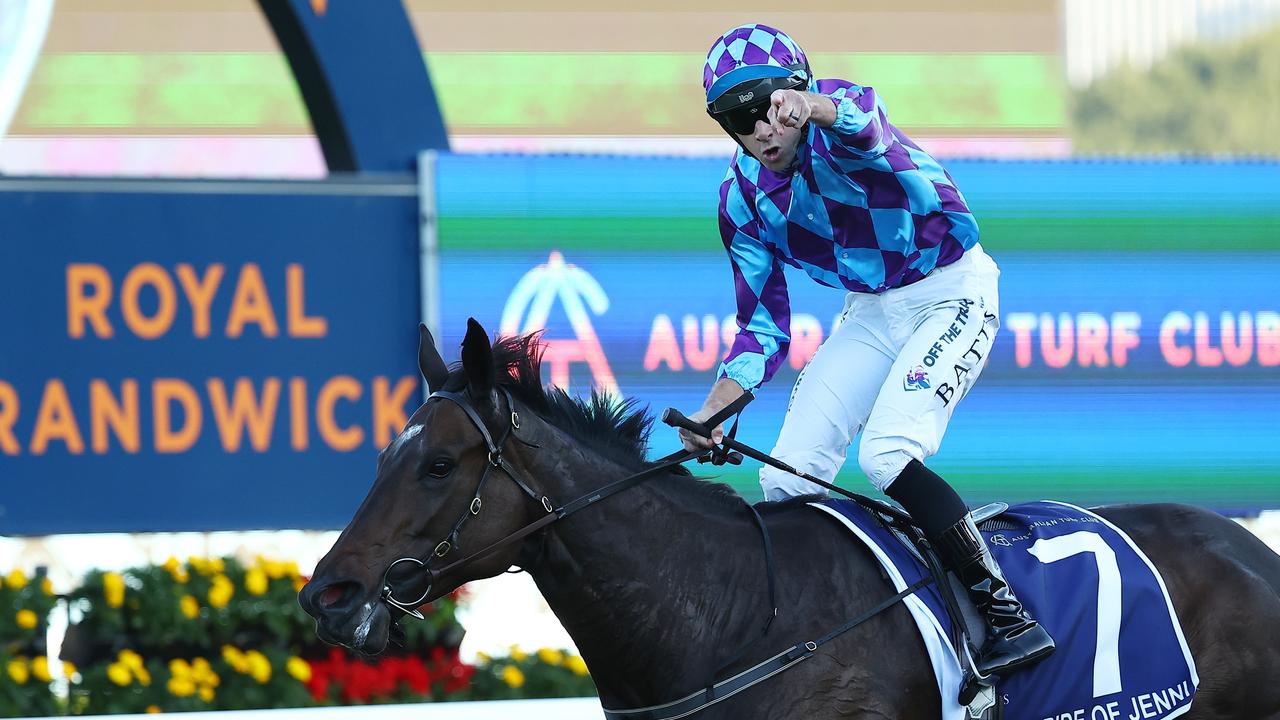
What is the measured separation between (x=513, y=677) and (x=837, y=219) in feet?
8.95

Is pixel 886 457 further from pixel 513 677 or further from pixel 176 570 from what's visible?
pixel 176 570

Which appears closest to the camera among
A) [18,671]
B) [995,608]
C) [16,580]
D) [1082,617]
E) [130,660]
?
[995,608]

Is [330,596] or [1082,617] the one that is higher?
[330,596]

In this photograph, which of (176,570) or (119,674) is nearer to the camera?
(119,674)

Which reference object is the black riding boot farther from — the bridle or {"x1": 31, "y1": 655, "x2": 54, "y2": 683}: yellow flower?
{"x1": 31, "y1": 655, "x2": 54, "y2": 683}: yellow flower

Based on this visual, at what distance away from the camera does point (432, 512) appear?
2691 millimetres

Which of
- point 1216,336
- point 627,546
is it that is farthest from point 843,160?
point 1216,336

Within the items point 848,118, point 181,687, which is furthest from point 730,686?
point 181,687

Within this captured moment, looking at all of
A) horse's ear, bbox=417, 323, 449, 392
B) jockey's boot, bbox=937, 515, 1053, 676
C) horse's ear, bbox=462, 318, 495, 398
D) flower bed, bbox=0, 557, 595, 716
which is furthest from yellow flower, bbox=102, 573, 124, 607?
jockey's boot, bbox=937, 515, 1053, 676

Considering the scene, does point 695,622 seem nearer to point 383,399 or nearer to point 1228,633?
point 1228,633

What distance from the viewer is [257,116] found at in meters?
16.2

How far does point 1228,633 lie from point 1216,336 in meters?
2.90

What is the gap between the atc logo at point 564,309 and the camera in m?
5.51

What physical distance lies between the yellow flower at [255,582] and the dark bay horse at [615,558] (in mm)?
Result: 2658
